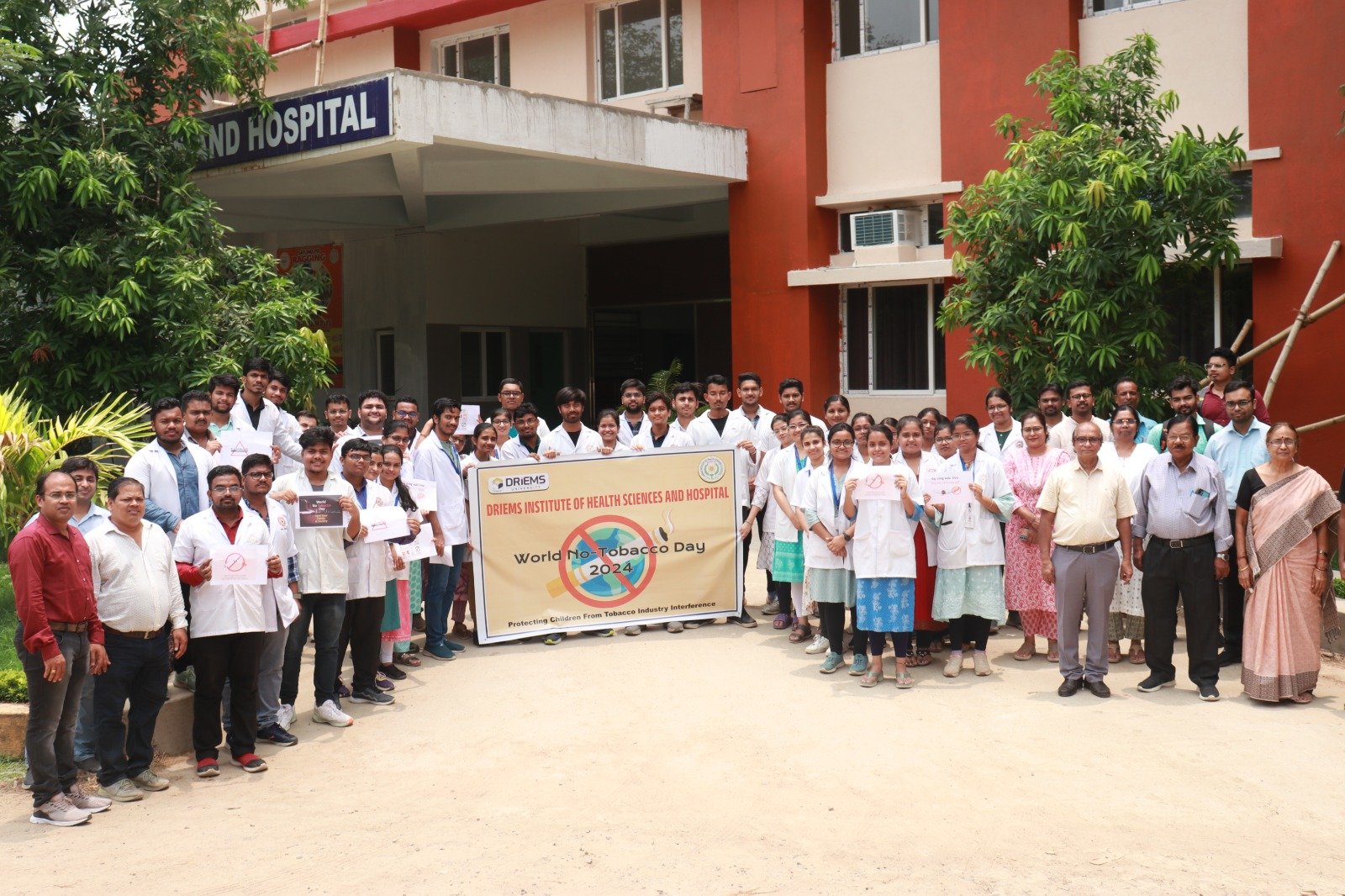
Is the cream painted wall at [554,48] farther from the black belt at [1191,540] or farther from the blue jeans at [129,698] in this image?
the blue jeans at [129,698]

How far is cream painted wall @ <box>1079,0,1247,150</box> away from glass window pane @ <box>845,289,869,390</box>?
3889 millimetres

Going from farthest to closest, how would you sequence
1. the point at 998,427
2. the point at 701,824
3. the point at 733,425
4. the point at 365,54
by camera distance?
the point at 365,54 → the point at 733,425 → the point at 998,427 → the point at 701,824

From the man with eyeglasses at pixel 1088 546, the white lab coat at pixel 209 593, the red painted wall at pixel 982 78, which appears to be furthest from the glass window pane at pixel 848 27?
the white lab coat at pixel 209 593

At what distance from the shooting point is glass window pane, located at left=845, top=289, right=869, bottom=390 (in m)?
15.0

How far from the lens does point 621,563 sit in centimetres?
909

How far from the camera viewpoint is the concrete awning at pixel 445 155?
466 inches

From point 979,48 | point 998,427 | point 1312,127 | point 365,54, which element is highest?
point 365,54

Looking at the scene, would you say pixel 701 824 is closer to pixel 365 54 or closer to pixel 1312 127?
pixel 1312 127

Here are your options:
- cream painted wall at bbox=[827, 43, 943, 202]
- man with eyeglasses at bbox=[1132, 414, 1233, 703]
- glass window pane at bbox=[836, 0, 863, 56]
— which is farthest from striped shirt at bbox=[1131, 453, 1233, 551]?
glass window pane at bbox=[836, 0, 863, 56]

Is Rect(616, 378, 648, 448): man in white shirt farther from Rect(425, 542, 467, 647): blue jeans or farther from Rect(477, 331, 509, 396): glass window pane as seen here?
Rect(477, 331, 509, 396): glass window pane

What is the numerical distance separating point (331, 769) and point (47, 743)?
1285 millimetres

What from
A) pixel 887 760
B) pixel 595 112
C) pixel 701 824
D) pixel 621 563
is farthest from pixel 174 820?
pixel 595 112

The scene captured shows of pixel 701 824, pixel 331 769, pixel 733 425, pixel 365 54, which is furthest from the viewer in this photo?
pixel 365 54

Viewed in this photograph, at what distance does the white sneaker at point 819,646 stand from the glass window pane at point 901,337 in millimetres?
6517
